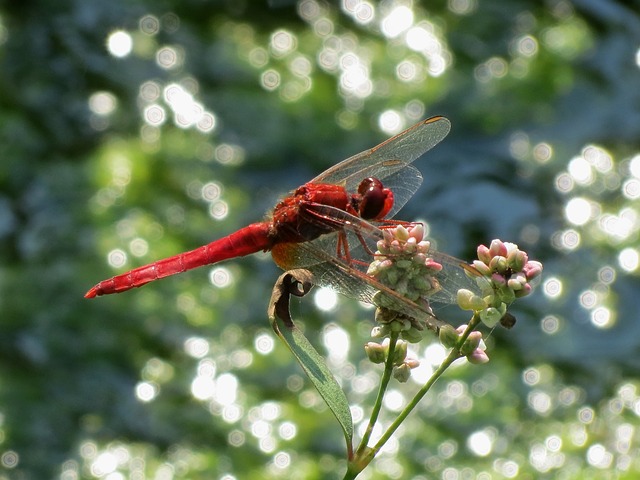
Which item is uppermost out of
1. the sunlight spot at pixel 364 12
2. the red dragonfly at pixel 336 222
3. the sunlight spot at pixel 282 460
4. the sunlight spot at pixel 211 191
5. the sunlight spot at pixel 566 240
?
the red dragonfly at pixel 336 222

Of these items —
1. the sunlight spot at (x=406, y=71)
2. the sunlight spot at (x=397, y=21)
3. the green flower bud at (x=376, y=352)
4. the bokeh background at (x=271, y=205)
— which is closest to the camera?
the green flower bud at (x=376, y=352)

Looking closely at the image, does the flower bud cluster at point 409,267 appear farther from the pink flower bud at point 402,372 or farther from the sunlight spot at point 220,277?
the sunlight spot at point 220,277

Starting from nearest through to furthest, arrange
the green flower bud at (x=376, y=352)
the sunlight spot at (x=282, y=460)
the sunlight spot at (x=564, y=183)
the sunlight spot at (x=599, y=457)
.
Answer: the green flower bud at (x=376, y=352)
the sunlight spot at (x=599, y=457)
the sunlight spot at (x=282, y=460)
the sunlight spot at (x=564, y=183)

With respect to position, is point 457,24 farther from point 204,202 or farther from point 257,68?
point 204,202

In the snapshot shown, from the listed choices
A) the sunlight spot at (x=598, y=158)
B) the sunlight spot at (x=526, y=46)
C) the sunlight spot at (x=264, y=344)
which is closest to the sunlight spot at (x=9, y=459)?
the sunlight spot at (x=264, y=344)

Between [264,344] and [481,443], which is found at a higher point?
[481,443]

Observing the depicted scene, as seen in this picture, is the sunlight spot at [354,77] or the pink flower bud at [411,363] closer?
the pink flower bud at [411,363]

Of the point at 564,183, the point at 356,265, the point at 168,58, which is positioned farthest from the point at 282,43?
the point at 356,265

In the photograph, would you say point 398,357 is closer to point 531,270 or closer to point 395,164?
point 531,270
